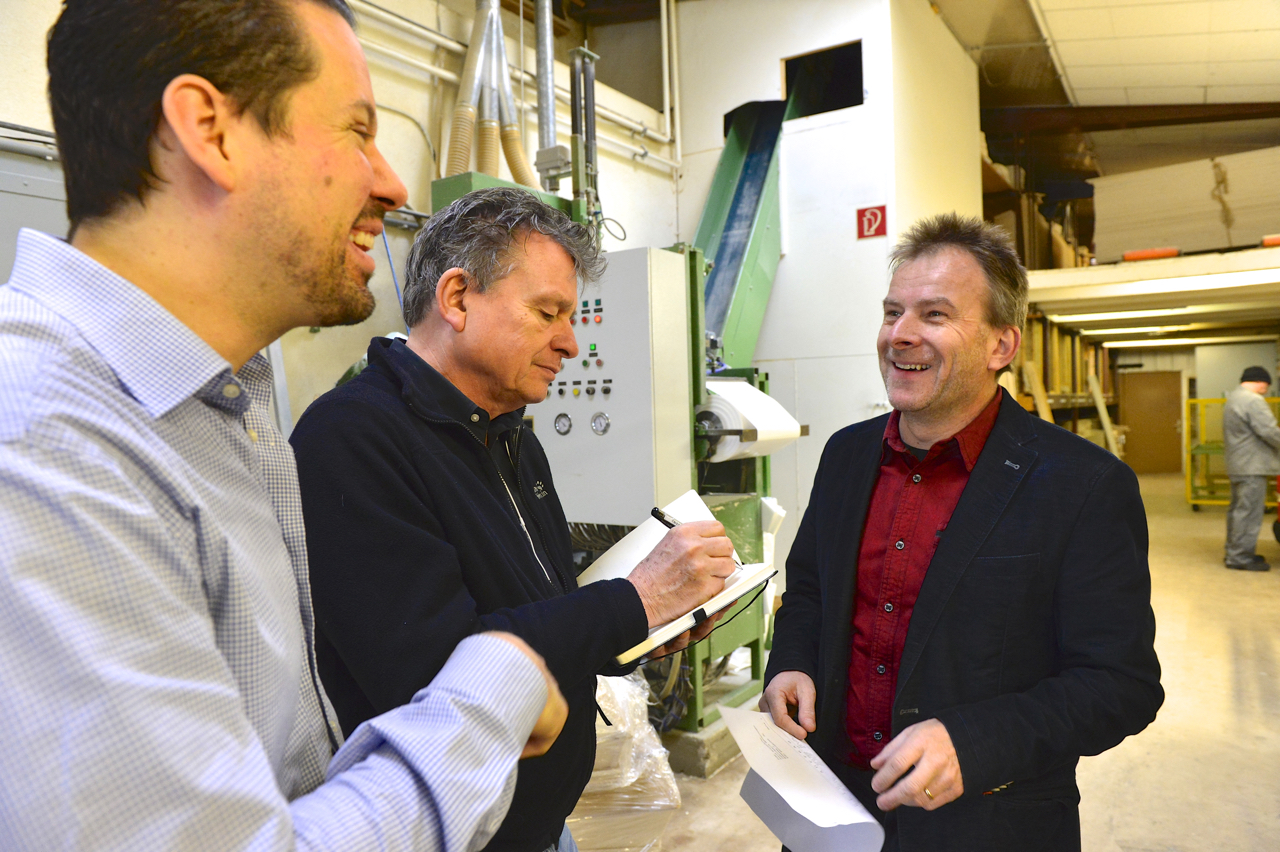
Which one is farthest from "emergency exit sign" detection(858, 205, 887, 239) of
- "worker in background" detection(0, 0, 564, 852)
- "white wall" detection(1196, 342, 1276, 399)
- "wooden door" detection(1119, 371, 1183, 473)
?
"white wall" detection(1196, 342, 1276, 399)

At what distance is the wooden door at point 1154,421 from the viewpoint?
14.5m

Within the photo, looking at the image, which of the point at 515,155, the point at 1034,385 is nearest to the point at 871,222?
the point at 515,155

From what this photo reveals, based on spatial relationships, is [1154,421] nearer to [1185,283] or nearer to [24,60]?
[1185,283]

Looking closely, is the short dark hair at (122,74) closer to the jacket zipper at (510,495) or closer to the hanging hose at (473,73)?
the jacket zipper at (510,495)

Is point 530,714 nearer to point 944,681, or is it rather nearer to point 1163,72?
point 944,681

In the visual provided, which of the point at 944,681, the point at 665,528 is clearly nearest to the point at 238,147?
the point at 665,528

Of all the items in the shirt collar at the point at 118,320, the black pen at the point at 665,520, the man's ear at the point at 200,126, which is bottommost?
the black pen at the point at 665,520

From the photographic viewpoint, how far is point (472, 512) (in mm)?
1054

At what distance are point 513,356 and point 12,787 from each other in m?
0.87

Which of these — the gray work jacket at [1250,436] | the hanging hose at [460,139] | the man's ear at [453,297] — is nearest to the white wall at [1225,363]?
the gray work jacket at [1250,436]

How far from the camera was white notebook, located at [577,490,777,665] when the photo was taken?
108 centimetres

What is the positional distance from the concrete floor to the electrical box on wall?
1.14 m

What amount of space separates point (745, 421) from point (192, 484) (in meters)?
2.74

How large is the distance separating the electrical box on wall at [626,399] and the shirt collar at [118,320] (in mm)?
2455
